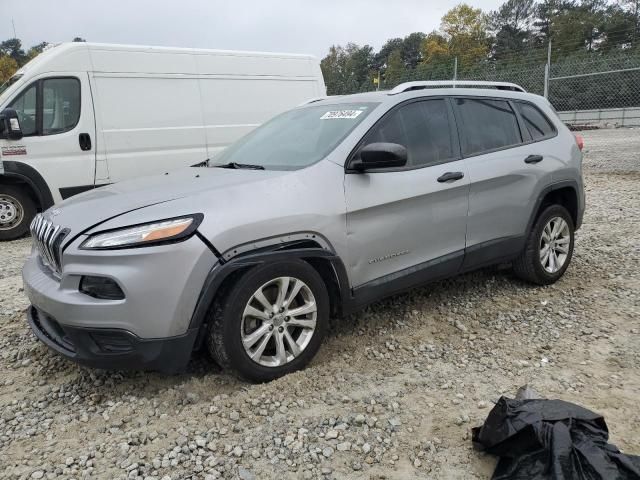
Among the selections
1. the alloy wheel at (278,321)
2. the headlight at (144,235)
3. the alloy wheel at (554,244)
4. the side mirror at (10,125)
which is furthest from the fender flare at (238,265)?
the side mirror at (10,125)

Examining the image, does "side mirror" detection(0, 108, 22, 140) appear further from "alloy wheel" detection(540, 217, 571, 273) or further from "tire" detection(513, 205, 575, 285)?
"alloy wheel" detection(540, 217, 571, 273)

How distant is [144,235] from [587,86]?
20542 mm

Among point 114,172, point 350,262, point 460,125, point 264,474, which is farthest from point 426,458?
point 114,172

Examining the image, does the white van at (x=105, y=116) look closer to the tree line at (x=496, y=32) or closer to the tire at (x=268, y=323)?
the tire at (x=268, y=323)

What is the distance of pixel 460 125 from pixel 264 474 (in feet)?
9.36

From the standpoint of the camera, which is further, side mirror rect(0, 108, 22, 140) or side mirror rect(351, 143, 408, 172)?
side mirror rect(0, 108, 22, 140)

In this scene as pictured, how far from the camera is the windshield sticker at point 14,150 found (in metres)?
7.03

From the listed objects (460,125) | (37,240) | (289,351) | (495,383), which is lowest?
(495,383)

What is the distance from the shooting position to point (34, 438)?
270 centimetres

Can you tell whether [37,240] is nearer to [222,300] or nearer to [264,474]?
[222,300]

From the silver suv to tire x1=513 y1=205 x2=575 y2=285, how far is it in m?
0.02

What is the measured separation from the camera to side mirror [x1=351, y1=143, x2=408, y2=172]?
10.6 ft

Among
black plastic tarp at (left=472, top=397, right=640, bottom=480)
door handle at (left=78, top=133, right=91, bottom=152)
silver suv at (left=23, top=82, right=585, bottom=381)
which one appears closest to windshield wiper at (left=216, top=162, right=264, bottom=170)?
silver suv at (left=23, top=82, right=585, bottom=381)

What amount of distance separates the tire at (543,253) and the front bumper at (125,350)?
117 inches
